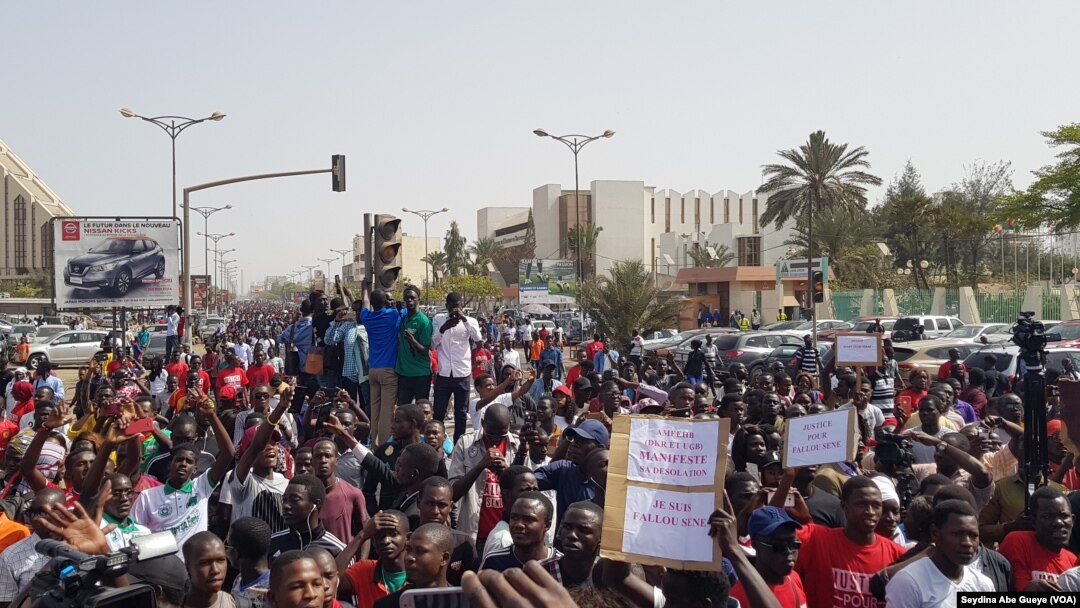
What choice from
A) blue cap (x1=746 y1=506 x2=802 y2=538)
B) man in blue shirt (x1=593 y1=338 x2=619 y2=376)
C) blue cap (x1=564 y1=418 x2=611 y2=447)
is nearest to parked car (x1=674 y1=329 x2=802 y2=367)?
man in blue shirt (x1=593 y1=338 x2=619 y2=376)

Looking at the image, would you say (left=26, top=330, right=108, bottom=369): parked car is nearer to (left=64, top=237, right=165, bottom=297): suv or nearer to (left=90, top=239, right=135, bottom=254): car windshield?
(left=64, top=237, right=165, bottom=297): suv

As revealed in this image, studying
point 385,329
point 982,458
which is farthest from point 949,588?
point 385,329

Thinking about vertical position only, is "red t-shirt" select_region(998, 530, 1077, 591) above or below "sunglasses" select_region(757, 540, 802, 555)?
below

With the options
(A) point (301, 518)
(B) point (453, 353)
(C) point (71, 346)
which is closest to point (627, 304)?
(C) point (71, 346)

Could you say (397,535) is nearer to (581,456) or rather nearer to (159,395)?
(581,456)

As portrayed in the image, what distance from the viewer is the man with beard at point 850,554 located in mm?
4746

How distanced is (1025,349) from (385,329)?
18.9 feet

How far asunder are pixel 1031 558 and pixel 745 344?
20907mm

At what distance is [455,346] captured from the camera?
1014 cm

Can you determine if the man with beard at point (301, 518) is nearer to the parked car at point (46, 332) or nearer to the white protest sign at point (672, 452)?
the white protest sign at point (672, 452)

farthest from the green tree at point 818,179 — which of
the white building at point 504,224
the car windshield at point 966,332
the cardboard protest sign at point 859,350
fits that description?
the white building at point 504,224

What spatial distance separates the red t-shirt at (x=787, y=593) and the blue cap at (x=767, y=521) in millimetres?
225

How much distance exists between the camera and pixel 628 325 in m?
29.0

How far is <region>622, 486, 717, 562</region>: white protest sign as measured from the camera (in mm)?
4109
